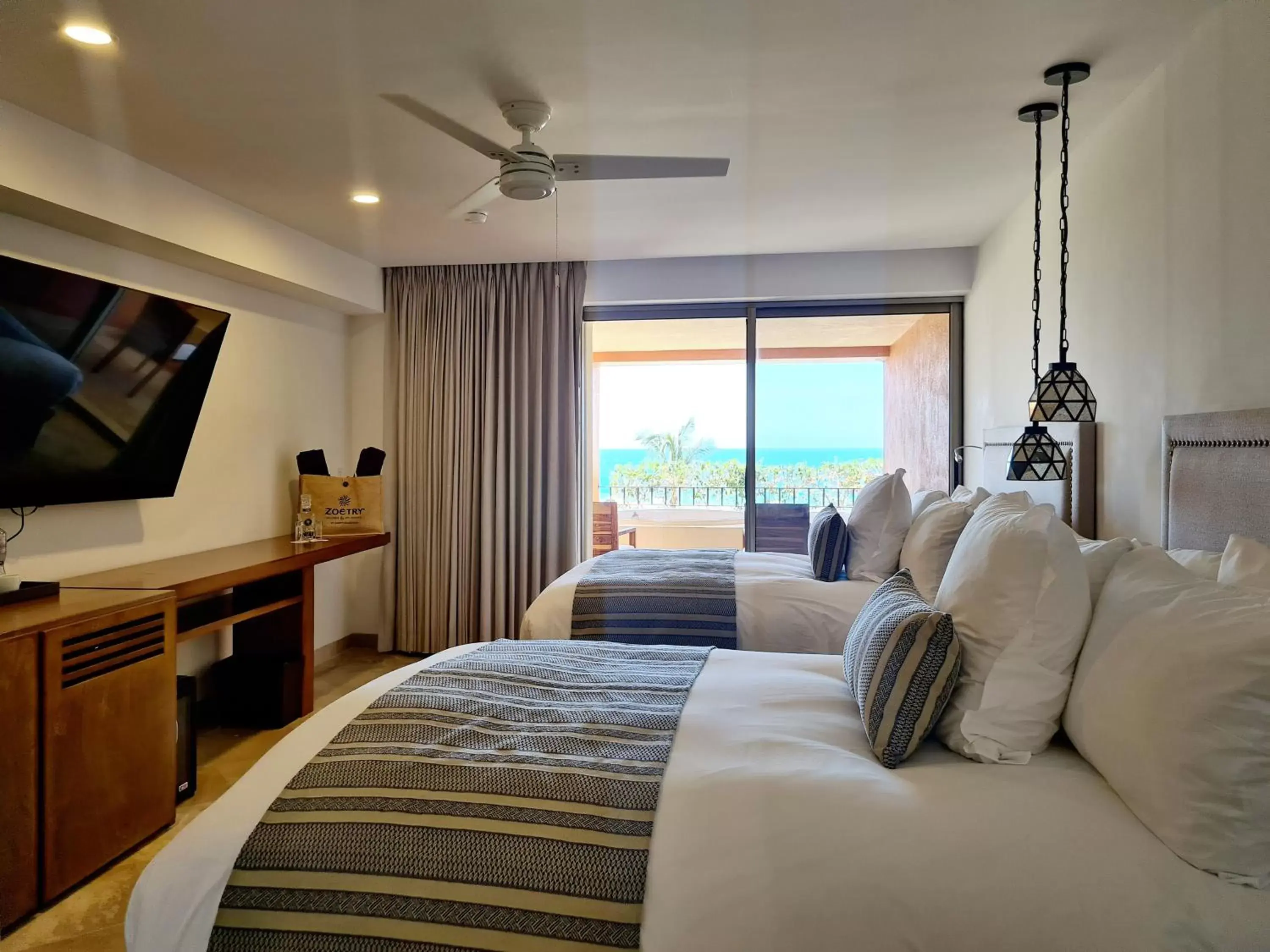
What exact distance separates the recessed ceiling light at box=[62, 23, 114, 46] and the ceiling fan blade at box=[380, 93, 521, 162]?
0.72 metres

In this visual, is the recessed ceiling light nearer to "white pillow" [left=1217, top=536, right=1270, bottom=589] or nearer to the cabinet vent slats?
the cabinet vent slats

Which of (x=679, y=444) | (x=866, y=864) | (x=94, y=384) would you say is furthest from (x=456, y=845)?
(x=679, y=444)

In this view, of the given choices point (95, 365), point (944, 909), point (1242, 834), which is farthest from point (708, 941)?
point (95, 365)

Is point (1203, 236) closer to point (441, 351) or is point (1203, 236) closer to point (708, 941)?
point (708, 941)

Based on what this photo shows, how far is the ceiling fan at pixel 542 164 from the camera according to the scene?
2.34m

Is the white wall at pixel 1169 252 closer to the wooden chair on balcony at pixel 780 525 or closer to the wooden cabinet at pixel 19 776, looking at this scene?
the wooden chair on balcony at pixel 780 525

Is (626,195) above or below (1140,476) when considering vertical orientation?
above

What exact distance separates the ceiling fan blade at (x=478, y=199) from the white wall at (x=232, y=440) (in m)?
1.54

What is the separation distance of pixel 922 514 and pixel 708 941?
2.39 m

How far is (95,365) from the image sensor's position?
2.87 metres

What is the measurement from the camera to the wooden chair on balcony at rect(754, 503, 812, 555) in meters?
4.98

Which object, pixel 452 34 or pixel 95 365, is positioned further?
pixel 95 365

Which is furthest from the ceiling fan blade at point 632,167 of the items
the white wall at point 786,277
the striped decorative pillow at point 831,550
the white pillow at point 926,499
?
the white wall at point 786,277

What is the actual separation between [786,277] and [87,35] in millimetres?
3580
